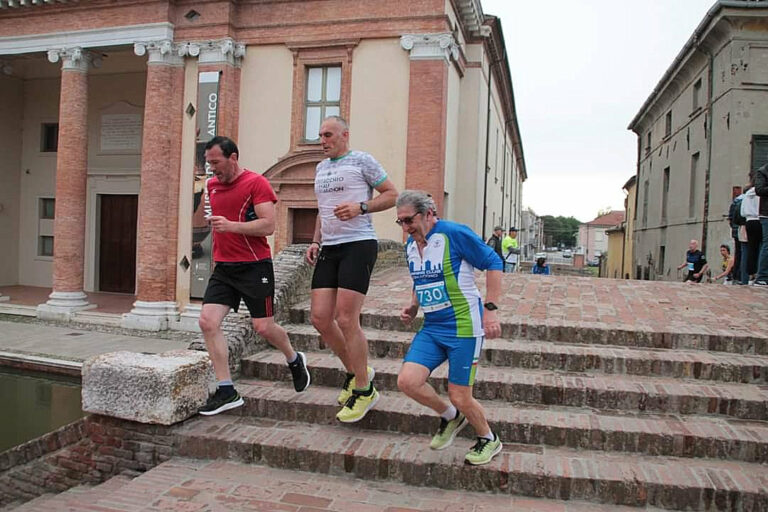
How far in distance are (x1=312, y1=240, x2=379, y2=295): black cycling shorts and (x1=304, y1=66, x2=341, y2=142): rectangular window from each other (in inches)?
489

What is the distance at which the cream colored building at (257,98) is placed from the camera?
1539 centimetres

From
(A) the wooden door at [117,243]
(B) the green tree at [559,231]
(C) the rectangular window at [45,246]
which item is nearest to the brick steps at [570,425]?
(A) the wooden door at [117,243]

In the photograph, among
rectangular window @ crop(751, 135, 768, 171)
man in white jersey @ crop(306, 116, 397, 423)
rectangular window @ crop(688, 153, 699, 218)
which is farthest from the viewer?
rectangular window @ crop(688, 153, 699, 218)

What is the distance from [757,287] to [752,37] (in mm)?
10141

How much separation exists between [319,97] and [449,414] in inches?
540

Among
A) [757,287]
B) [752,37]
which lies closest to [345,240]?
[757,287]

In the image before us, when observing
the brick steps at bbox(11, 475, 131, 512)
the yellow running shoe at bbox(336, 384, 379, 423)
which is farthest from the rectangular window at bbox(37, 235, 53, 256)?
the yellow running shoe at bbox(336, 384, 379, 423)

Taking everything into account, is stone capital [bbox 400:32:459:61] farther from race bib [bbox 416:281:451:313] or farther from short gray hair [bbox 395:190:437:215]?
race bib [bbox 416:281:451:313]

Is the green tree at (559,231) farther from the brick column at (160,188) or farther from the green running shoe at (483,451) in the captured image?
the green running shoe at (483,451)

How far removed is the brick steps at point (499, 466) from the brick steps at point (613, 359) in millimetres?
1198

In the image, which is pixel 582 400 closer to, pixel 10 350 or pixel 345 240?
pixel 345 240

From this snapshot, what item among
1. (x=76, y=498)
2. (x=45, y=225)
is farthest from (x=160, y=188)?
(x=76, y=498)

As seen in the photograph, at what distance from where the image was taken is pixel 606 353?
512 centimetres

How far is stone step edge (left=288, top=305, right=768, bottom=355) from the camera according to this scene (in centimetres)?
539
